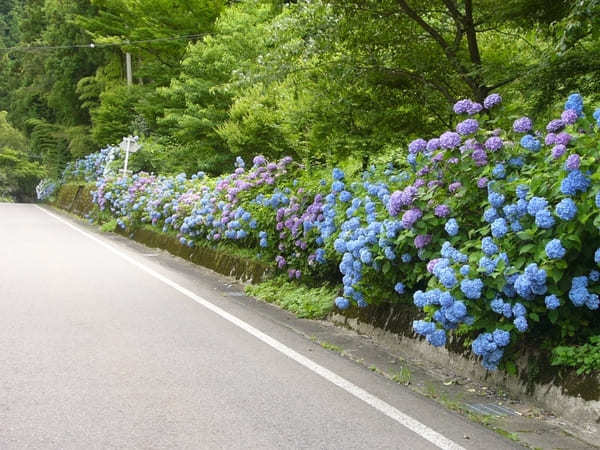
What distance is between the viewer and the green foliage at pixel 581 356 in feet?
14.7

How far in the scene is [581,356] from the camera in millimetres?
4594

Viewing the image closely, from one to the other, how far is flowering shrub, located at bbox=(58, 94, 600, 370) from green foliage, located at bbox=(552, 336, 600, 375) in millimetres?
134

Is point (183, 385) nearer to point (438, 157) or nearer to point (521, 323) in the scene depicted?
point (521, 323)

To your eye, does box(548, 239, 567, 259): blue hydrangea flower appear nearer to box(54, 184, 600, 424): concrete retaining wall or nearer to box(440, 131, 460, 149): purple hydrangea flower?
box(54, 184, 600, 424): concrete retaining wall

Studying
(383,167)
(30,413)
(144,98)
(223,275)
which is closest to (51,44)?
(144,98)

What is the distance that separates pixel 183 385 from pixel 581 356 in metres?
2.73

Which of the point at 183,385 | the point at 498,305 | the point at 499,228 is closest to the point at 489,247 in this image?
the point at 499,228

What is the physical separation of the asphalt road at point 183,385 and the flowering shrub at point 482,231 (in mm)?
780

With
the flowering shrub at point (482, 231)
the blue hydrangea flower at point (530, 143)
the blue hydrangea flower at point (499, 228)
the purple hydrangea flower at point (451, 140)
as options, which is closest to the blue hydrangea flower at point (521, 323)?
the flowering shrub at point (482, 231)

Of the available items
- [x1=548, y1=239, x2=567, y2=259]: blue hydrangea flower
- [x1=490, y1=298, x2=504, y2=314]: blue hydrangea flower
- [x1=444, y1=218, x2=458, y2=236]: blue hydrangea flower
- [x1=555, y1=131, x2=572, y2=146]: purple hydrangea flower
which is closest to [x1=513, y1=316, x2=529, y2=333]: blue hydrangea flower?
[x1=490, y1=298, x2=504, y2=314]: blue hydrangea flower

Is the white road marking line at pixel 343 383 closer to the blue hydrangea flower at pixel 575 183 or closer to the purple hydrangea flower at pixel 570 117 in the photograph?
the blue hydrangea flower at pixel 575 183

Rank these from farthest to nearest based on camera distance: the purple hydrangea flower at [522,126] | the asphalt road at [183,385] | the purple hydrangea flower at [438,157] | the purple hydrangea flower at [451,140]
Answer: the purple hydrangea flower at [438,157] → the purple hydrangea flower at [451,140] → the purple hydrangea flower at [522,126] → the asphalt road at [183,385]

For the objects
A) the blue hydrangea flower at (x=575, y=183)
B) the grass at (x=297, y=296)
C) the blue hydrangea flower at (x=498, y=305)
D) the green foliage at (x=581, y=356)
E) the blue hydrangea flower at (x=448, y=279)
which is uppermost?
the blue hydrangea flower at (x=575, y=183)

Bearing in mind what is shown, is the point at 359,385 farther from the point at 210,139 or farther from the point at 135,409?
the point at 210,139
